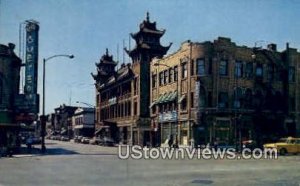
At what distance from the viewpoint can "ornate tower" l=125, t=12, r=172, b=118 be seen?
191 feet

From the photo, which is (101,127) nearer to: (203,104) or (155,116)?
(155,116)

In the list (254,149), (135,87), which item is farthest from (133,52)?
(254,149)

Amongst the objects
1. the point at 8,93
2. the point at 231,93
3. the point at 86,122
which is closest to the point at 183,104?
the point at 231,93

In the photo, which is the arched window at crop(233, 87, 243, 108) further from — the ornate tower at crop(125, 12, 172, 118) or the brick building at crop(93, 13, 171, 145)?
the ornate tower at crop(125, 12, 172, 118)

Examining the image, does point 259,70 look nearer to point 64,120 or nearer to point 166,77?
point 166,77

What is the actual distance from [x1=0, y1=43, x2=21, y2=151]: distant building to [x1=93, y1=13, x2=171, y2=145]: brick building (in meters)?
20.5

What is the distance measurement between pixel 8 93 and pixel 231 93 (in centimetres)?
2133

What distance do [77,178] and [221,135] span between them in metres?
29.3

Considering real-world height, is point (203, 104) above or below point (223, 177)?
above

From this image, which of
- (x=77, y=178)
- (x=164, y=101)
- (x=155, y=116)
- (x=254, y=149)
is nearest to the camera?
(x=77, y=178)

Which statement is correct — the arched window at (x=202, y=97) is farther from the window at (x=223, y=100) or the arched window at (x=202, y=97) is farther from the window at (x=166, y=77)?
the window at (x=166, y=77)

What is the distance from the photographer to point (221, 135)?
43.1 m

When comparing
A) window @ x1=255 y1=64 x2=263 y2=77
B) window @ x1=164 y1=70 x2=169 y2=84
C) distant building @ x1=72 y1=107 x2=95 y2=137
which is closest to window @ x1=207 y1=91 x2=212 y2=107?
window @ x1=255 y1=64 x2=263 y2=77

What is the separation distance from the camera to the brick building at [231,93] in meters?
43.2
